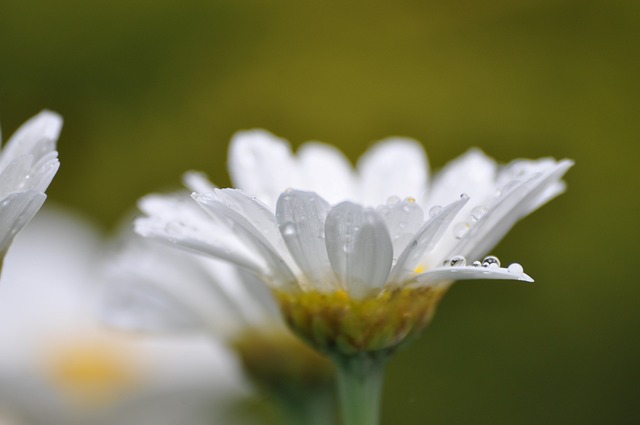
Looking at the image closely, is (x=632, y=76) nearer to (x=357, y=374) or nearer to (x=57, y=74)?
(x=57, y=74)

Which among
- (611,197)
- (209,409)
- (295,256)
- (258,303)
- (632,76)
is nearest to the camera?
(295,256)

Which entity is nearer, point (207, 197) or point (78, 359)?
point (207, 197)

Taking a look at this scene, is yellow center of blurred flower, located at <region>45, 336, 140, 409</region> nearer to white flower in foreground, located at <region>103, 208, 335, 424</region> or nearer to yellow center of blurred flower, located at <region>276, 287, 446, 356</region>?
white flower in foreground, located at <region>103, 208, 335, 424</region>

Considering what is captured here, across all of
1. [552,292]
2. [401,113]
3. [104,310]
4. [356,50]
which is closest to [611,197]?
[552,292]

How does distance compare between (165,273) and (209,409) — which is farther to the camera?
(209,409)

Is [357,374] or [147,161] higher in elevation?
[147,161]

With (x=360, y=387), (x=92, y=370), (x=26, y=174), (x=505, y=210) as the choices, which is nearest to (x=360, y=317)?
(x=360, y=387)

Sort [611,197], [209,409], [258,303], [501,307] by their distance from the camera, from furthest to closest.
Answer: [611,197] < [501,307] < [209,409] < [258,303]

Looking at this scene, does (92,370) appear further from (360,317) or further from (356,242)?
(356,242)
